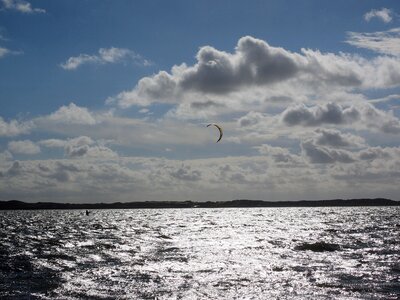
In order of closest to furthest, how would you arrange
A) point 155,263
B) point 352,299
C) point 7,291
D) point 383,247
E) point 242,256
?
point 352,299, point 7,291, point 155,263, point 242,256, point 383,247


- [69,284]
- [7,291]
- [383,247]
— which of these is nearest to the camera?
[7,291]

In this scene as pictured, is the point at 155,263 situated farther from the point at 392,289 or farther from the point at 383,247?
the point at 383,247

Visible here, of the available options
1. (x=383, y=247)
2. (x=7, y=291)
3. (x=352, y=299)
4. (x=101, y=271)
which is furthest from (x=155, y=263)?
(x=383, y=247)

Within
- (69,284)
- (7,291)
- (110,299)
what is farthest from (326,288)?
(7,291)

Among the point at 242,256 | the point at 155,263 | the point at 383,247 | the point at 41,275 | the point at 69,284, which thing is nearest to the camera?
the point at 69,284

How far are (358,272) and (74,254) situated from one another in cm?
2614

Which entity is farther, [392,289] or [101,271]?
[101,271]

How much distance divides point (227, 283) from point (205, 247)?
24.1 m

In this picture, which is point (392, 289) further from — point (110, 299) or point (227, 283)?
point (110, 299)

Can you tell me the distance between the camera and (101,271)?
3581cm

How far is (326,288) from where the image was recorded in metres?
28.7

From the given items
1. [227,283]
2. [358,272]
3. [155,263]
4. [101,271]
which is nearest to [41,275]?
[101,271]

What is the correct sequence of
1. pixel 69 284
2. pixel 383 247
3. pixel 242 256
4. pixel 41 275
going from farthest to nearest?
pixel 383 247
pixel 242 256
pixel 41 275
pixel 69 284

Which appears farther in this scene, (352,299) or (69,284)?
(69,284)
